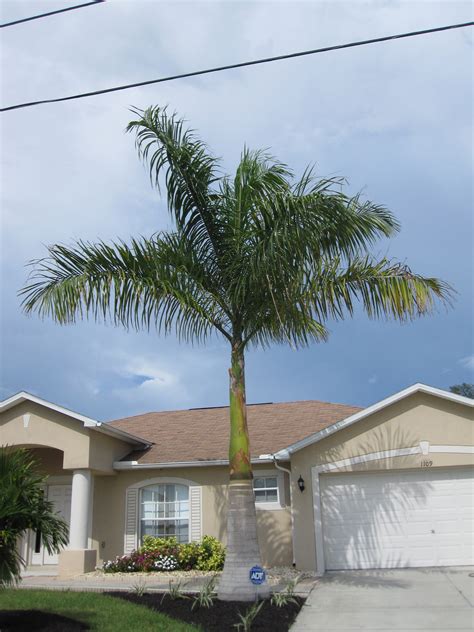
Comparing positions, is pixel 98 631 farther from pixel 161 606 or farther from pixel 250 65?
pixel 250 65

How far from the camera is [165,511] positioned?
16250 mm

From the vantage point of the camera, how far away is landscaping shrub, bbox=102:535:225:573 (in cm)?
1446

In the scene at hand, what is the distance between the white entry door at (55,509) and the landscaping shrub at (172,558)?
266cm

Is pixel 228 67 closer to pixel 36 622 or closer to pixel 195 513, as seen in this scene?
pixel 36 622

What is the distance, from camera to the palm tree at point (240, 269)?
32.1 ft

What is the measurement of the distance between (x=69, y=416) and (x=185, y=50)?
33.7 ft

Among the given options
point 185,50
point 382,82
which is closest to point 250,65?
point 185,50

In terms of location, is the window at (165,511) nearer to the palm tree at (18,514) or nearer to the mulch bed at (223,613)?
the mulch bed at (223,613)

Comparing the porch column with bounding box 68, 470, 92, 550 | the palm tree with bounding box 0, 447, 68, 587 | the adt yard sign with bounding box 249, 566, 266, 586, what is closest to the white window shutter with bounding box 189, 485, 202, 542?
the porch column with bounding box 68, 470, 92, 550

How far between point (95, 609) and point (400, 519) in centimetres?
752

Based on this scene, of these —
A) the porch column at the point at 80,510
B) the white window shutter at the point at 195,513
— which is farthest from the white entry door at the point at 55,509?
the white window shutter at the point at 195,513

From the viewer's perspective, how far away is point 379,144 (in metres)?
12.1

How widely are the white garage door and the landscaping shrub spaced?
9.15 feet

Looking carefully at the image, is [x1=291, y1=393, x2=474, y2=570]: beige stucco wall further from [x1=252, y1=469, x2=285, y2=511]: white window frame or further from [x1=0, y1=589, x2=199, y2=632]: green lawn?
[x1=0, y1=589, x2=199, y2=632]: green lawn
